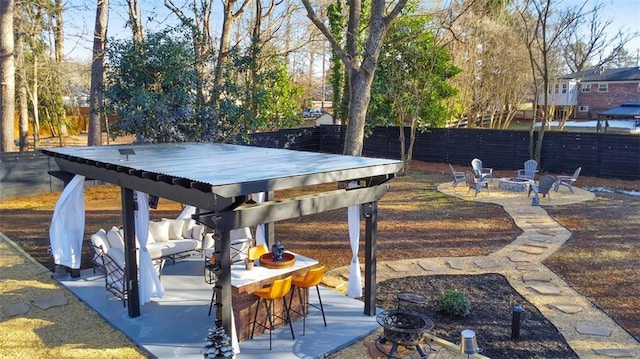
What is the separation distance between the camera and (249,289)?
5230 millimetres

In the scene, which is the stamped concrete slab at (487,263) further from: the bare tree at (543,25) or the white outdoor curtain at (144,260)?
the bare tree at (543,25)

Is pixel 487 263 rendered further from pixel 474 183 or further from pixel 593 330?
pixel 474 183

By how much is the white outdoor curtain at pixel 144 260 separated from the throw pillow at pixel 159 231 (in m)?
2.09

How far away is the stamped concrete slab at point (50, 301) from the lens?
6.27 metres

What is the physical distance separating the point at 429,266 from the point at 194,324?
4043 mm

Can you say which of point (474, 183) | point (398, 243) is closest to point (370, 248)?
point (398, 243)

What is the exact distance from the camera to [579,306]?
242 inches

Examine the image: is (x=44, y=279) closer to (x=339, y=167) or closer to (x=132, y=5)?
(x=339, y=167)

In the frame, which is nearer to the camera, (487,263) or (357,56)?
(487,263)

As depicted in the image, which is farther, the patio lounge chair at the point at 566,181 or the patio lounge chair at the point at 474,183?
the patio lounge chair at the point at 566,181

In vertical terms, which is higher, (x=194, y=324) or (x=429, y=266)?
(x=429, y=266)

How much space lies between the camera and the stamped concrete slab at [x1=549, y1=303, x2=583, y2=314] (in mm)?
6004

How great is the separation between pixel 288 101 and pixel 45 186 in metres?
9.24


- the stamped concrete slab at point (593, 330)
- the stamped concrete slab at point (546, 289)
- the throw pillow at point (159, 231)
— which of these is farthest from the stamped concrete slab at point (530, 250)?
the throw pillow at point (159, 231)
